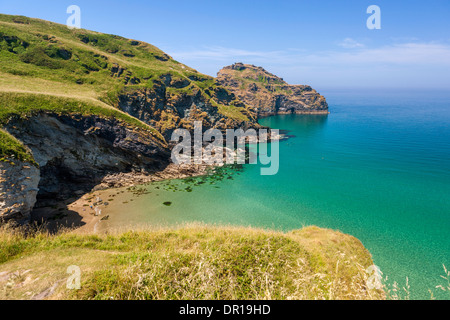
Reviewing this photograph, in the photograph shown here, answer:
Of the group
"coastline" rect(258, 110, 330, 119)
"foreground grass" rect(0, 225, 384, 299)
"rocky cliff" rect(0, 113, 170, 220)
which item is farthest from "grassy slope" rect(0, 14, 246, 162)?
"coastline" rect(258, 110, 330, 119)

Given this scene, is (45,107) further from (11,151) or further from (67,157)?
(11,151)

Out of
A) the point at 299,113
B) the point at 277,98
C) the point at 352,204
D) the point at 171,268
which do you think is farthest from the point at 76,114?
the point at 299,113

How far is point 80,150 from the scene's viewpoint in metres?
38.4

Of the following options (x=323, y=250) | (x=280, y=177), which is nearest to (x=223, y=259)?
(x=323, y=250)

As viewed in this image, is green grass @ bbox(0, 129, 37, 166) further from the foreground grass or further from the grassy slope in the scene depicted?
the foreground grass

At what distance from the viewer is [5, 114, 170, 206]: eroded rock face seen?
32.8 meters

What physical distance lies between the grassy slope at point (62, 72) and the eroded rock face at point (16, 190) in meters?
1.84

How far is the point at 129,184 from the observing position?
40750mm

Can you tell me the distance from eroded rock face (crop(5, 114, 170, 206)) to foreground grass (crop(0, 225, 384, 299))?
2836 centimetres

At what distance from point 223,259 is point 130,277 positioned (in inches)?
158

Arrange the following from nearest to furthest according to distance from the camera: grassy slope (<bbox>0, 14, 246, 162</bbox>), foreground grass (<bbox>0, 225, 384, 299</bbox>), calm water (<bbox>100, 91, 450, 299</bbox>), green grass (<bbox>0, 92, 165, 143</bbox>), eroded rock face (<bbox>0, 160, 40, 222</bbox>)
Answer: foreground grass (<bbox>0, 225, 384, 299</bbox>) < eroded rock face (<bbox>0, 160, 40, 222</bbox>) < calm water (<bbox>100, 91, 450, 299</bbox>) < green grass (<bbox>0, 92, 165, 143</bbox>) < grassy slope (<bbox>0, 14, 246, 162</bbox>)

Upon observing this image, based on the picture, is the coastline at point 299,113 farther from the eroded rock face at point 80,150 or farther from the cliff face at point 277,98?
the eroded rock face at point 80,150

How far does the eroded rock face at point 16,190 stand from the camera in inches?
845

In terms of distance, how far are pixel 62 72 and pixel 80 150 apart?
1257 inches
